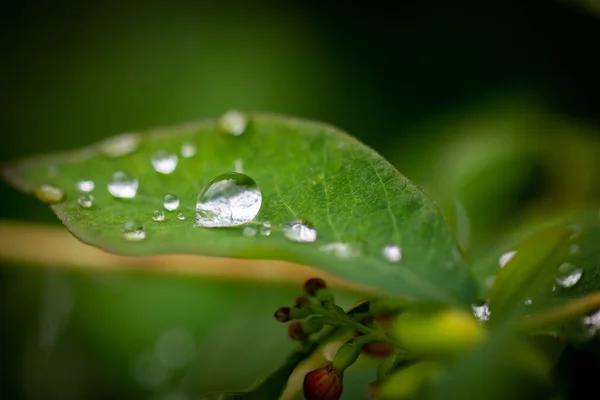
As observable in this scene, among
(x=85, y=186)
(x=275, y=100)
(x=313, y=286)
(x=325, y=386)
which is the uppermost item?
(x=275, y=100)

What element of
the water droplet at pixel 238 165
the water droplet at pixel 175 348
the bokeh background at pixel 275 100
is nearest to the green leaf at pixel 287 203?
the water droplet at pixel 238 165

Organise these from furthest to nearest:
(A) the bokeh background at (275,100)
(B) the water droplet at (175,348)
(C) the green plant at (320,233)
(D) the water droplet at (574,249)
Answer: (A) the bokeh background at (275,100), (B) the water droplet at (175,348), (D) the water droplet at (574,249), (C) the green plant at (320,233)

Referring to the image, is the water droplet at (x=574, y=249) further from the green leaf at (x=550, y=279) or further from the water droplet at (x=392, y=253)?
the water droplet at (x=392, y=253)

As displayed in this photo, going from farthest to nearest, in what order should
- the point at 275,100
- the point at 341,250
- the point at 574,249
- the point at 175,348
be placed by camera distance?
the point at 275,100, the point at 175,348, the point at 574,249, the point at 341,250

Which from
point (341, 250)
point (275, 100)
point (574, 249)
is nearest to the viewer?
point (341, 250)

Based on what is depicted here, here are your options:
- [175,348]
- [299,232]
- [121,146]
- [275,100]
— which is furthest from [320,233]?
[275,100]

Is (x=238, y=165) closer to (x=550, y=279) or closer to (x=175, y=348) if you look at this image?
(x=550, y=279)

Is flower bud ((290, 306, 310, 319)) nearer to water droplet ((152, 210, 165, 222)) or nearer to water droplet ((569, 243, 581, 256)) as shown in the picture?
water droplet ((152, 210, 165, 222))
